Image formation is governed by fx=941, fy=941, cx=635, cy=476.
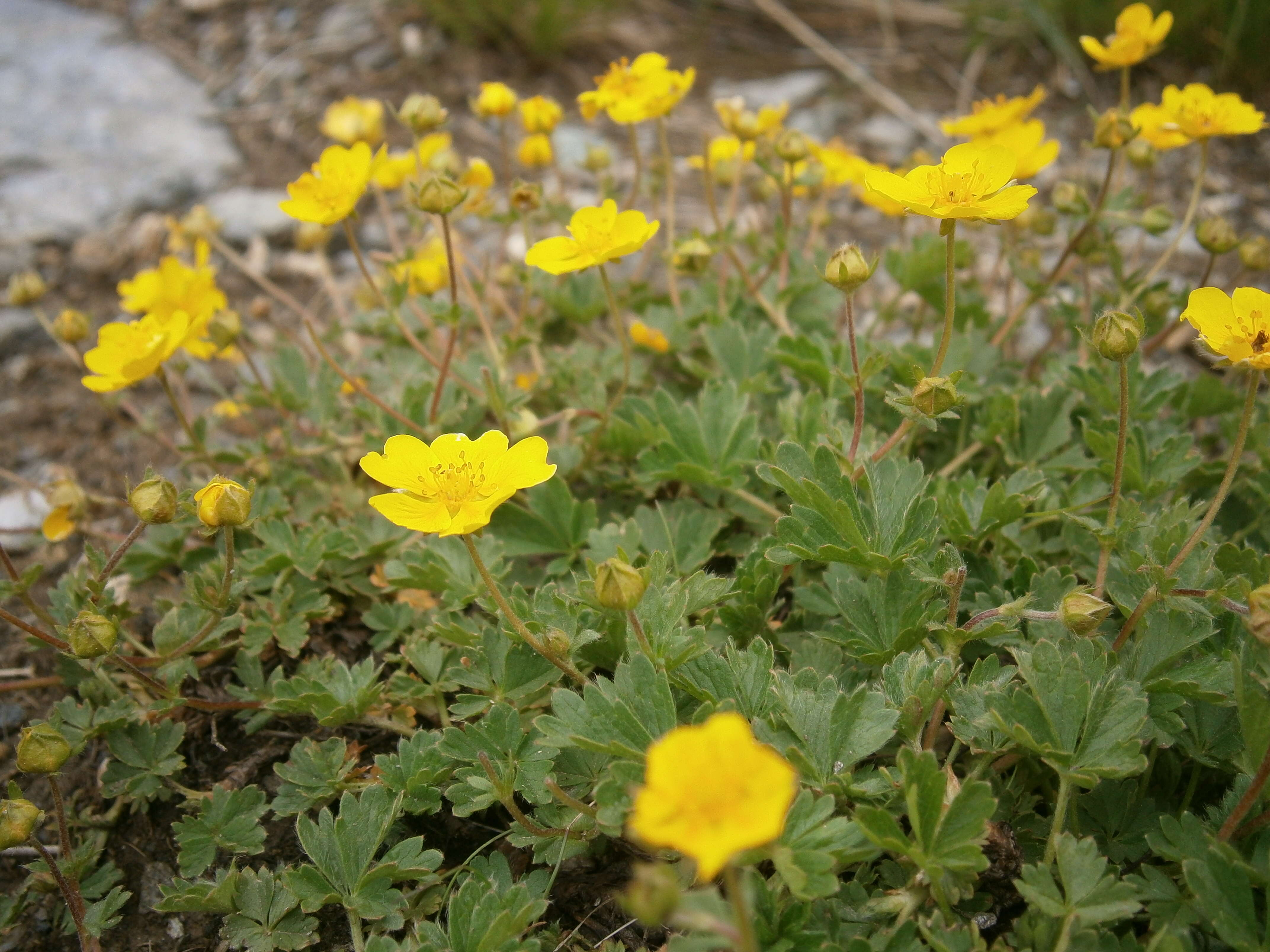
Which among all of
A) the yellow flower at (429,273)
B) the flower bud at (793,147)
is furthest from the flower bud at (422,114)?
the flower bud at (793,147)

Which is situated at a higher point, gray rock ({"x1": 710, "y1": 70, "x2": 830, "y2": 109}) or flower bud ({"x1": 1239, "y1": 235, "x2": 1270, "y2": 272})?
flower bud ({"x1": 1239, "y1": 235, "x2": 1270, "y2": 272})

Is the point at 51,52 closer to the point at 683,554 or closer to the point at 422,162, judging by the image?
the point at 422,162

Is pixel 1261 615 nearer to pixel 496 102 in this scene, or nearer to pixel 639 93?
pixel 639 93

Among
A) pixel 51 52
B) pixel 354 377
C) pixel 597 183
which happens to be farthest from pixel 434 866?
pixel 51 52

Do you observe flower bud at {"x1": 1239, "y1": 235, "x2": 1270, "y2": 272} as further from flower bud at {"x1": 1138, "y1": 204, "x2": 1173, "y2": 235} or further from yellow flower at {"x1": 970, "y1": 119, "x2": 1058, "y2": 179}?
yellow flower at {"x1": 970, "y1": 119, "x2": 1058, "y2": 179}

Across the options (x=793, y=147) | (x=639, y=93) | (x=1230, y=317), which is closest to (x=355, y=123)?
(x=639, y=93)

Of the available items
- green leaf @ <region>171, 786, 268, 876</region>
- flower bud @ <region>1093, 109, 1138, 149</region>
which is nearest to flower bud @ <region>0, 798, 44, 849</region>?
green leaf @ <region>171, 786, 268, 876</region>
